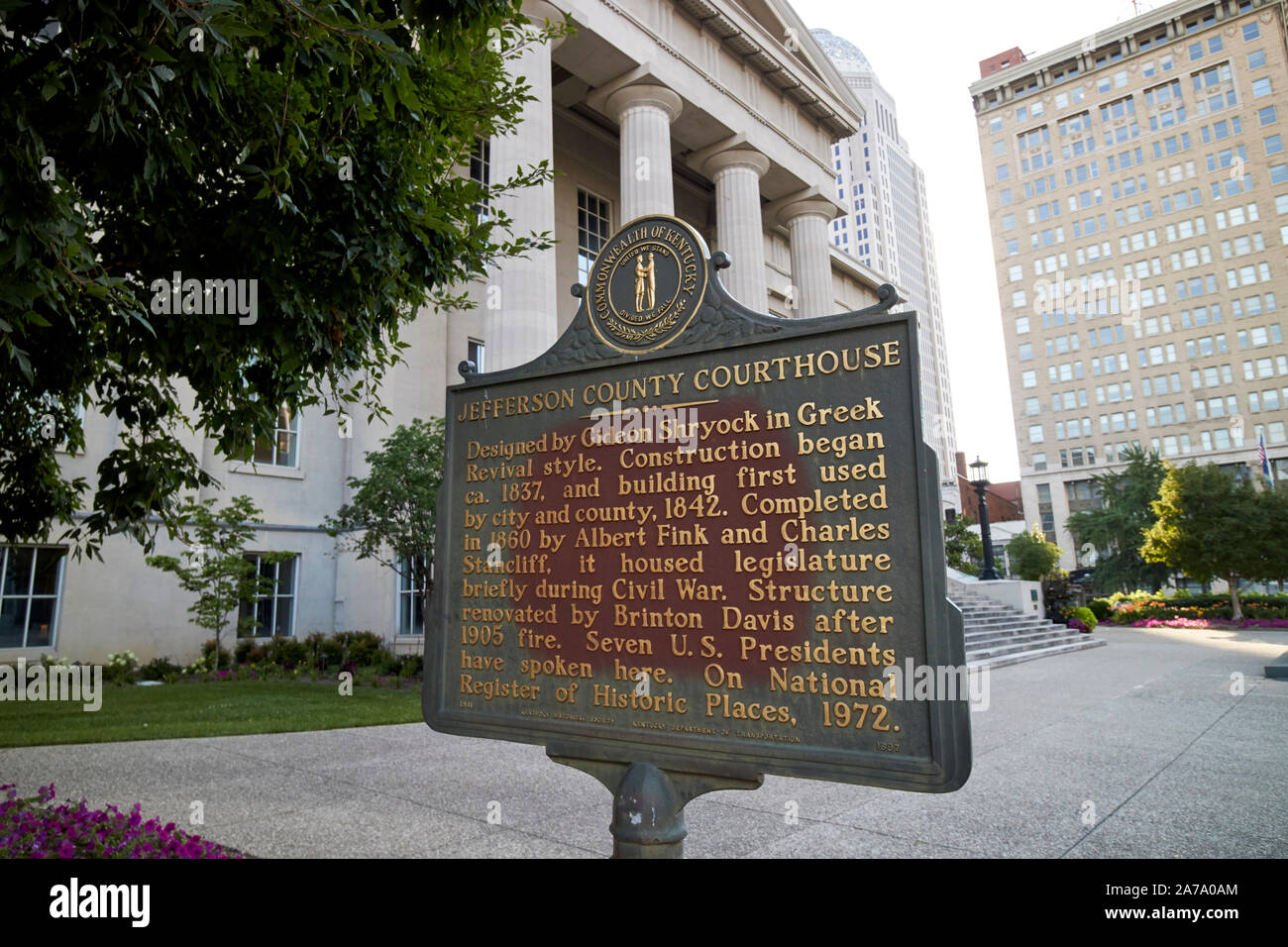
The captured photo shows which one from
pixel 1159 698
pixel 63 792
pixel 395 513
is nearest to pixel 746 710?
pixel 63 792

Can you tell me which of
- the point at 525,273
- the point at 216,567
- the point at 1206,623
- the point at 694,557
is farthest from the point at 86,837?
the point at 1206,623

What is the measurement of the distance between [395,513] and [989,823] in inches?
499

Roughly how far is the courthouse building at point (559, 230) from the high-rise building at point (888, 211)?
11838cm

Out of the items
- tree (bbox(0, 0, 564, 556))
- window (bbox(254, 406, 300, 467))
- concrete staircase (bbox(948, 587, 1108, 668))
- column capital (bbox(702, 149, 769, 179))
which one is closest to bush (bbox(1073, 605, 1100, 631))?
concrete staircase (bbox(948, 587, 1108, 668))

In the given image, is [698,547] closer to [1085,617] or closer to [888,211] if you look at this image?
[1085,617]

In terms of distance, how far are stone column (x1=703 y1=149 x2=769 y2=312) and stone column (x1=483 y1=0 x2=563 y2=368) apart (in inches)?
281

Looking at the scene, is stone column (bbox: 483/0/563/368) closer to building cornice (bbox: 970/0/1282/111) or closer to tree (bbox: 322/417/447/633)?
tree (bbox: 322/417/447/633)

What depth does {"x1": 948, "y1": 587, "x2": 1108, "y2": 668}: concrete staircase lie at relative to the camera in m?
19.0

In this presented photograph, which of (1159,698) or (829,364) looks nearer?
(829,364)

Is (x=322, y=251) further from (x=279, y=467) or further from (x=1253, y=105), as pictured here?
(x=1253, y=105)

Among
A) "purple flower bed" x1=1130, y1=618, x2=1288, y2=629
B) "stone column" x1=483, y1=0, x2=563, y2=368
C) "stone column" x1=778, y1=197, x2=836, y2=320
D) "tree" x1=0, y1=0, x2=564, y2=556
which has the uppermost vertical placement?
"stone column" x1=778, y1=197, x2=836, y2=320

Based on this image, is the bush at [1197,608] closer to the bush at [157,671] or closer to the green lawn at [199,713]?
the green lawn at [199,713]

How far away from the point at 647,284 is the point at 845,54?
194 metres
